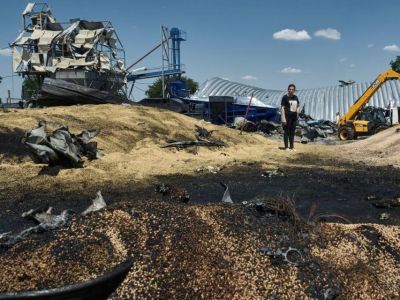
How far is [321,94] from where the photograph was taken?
42.4 meters

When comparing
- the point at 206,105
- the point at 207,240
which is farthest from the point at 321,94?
the point at 207,240

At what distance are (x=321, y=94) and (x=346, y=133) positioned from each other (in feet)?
80.2

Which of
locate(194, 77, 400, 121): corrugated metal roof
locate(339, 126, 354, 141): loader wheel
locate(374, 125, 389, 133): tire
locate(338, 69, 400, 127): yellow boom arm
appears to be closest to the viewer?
locate(338, 69, 400, 127): yellow boom arm

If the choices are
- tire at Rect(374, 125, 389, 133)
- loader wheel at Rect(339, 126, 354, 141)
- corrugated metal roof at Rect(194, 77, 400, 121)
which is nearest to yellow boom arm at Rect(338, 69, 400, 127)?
loader wheel at Rect(339, 126, 354, 141)

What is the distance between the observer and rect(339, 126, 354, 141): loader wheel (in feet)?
61.6

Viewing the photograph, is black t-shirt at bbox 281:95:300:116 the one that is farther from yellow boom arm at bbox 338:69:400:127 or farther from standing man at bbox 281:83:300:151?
yellow boom arm at bbox 338:69:400:127

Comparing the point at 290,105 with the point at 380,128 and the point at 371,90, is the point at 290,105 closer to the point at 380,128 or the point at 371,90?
the point at 371,90

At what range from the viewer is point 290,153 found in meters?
11.4

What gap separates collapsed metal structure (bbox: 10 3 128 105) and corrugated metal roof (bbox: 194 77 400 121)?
13.8m

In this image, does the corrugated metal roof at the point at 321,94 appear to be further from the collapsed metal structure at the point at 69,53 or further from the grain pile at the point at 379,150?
the grain pile at the point at 379,150

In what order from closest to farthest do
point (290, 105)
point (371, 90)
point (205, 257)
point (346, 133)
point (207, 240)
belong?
point (205, 257) < point (207, 240) < point (290, 105) < point (371, 90) < point (346, 133)

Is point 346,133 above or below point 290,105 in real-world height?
below

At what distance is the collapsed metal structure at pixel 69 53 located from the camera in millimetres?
25453

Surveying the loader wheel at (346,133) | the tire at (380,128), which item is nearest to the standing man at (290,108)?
the loader wheel at (346,133)
